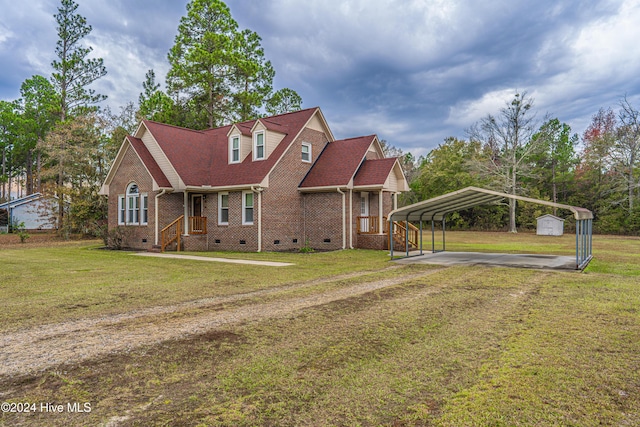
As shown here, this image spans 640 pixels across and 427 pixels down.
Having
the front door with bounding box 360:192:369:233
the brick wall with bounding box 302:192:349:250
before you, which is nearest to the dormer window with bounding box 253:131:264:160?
the brick wall with bounding box 302:192:349:250

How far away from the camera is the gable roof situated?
19641mm

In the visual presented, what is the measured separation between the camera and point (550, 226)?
108 feet

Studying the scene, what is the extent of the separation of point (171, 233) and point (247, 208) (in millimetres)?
4196

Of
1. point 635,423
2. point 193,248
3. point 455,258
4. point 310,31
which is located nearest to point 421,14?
point 310,31

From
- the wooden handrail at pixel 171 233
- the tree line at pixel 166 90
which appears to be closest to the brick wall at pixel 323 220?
the wooden handrail at pixel 171 233

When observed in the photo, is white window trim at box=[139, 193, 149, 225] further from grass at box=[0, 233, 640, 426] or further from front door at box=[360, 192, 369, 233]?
grass at box=[0, 233, 640, 426]

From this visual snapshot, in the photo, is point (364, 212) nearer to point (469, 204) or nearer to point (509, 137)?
point (469, 204)

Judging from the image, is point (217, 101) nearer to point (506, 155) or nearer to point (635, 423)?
point (506, 155)

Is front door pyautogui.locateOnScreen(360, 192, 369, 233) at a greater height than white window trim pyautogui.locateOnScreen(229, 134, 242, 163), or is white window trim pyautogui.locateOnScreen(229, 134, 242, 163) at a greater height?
white window trim pyautogui.locateOnScreen(229, 134, 242, 163)

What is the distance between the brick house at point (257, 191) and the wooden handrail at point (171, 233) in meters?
0.05

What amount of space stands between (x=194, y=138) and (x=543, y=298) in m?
20.3

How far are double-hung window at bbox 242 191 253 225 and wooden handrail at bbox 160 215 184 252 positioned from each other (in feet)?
11.1

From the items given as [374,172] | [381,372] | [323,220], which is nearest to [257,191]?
[323,220]

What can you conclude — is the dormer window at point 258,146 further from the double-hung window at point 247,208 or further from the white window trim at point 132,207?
the white window trim at point 132,207
